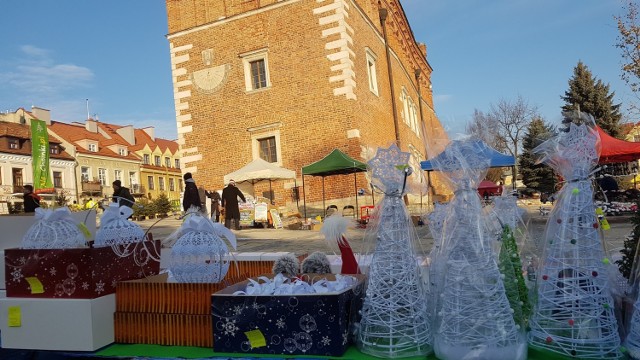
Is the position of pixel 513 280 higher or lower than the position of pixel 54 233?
lower

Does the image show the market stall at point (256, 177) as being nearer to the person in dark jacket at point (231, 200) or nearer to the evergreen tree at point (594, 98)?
the person in dark jacket at point (231, 200)

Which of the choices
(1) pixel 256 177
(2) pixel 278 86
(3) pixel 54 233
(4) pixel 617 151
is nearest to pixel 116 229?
(3) pixel 54 233

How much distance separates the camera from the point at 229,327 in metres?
2.51

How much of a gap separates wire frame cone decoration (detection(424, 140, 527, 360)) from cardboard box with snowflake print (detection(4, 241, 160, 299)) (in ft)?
6.75

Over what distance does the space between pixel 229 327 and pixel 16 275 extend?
5.19ft

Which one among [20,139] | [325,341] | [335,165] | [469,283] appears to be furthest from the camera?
[20,139]

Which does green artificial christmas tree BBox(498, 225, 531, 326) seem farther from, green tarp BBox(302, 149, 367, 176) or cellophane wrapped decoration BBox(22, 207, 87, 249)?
green tarp BBox(302, 149, 367, 176)

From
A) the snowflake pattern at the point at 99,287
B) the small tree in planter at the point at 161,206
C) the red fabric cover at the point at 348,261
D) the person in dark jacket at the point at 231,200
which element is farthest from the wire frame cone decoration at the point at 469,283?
the small tree in planter at the point at 161,206

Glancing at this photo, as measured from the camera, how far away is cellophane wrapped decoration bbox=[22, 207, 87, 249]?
3088 millimetres

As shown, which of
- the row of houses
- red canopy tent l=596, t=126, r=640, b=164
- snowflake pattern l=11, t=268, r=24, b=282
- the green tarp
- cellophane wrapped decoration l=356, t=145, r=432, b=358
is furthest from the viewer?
the row of houses

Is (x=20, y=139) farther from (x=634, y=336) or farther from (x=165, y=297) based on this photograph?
(x=634, y=336)

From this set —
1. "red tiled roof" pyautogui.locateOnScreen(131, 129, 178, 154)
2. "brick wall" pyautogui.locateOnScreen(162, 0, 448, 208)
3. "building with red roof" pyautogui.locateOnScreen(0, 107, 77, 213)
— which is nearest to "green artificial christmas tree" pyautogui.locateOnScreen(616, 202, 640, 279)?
"brick wall" pyautogui.locateOnScreen(162, 0, 448, 208)

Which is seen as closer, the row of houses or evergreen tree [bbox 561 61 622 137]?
evergreen tree [bbox 561 61 622 137]

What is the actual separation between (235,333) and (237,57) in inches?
665
